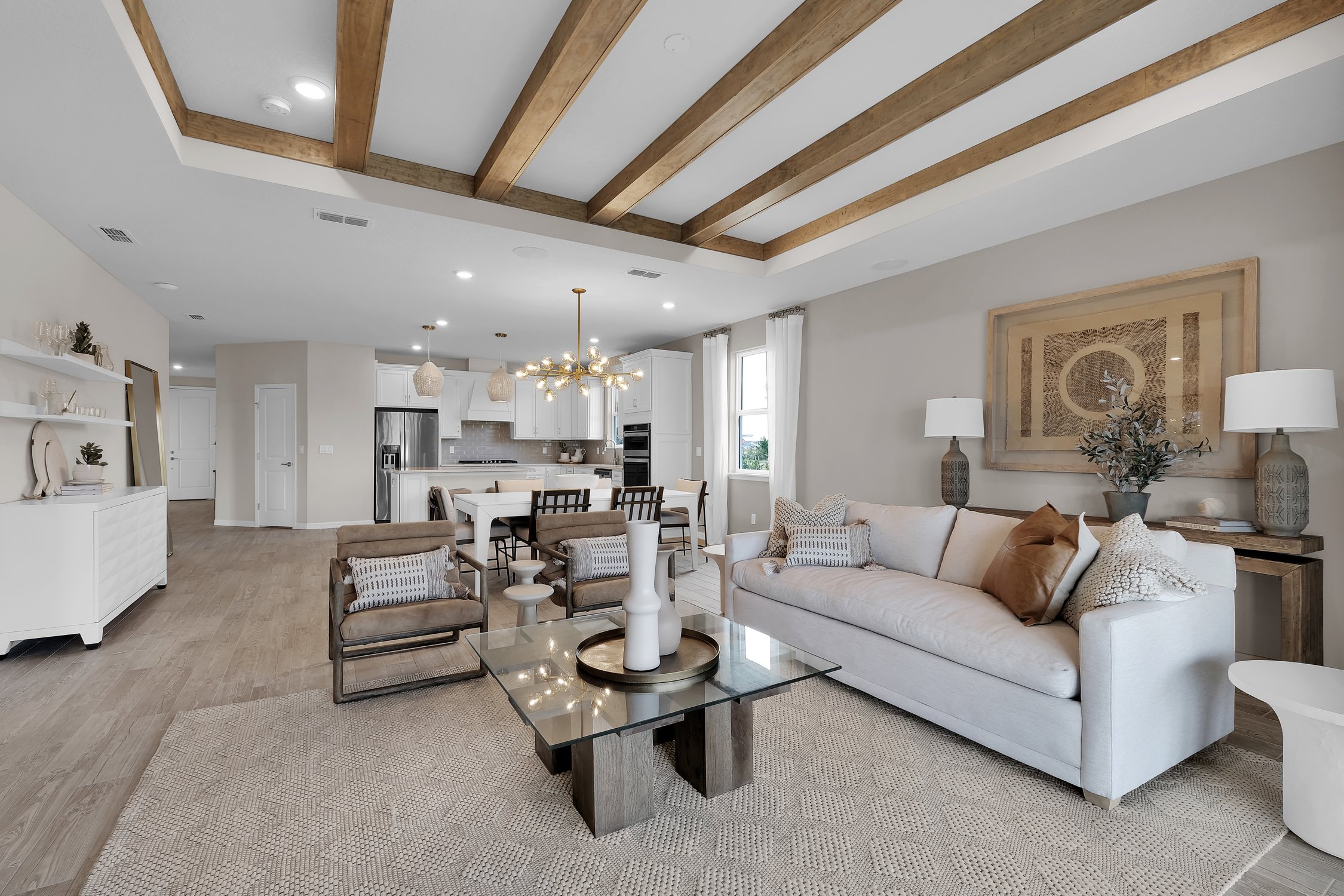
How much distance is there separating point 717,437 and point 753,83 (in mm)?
4565

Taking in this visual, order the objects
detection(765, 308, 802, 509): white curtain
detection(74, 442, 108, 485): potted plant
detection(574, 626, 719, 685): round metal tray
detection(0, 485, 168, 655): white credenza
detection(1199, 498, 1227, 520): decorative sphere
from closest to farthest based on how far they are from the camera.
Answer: detection(574, 626, 719, 685): round metal tray < detection(1199, 498, 1227, 520): decorative sphere < detection(0, 485, 168, 655): white credenza < detection(74, 442, 108, 485): potted plant < detection(765, 308, 802, 509): white curtain

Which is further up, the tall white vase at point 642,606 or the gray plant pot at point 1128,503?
the gray plant pot at point 1128,503

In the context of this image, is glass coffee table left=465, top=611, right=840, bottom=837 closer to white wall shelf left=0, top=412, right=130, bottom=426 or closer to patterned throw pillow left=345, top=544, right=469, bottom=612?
patterned throw pillow left=345, top=544, right=469, bottom=612

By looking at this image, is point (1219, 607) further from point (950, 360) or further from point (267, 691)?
point (267, 691)

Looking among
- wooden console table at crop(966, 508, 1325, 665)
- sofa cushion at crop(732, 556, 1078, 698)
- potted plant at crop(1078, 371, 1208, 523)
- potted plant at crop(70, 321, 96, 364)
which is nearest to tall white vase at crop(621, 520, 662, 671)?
sofa cushion at crop(732, 556, 1078, 698)

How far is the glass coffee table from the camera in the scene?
176cm

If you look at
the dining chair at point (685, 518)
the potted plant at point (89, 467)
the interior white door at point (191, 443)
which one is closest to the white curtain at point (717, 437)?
the dining chair at point (685, 518)

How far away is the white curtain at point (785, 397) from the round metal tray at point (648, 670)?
12.6 ft

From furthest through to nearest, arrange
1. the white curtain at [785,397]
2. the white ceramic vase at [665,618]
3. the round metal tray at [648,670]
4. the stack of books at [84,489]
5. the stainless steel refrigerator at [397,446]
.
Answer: the stainless steel refrigerator at [397,446] → the white curtain at [785,397] → the stack of books at [84,489] → the white ceramic vase at [665,618] → the round metal tray at [648,670]

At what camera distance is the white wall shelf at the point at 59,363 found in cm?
323

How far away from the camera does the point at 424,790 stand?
208 centimetres

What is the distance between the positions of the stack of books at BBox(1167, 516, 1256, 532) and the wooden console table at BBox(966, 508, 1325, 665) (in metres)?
0.03

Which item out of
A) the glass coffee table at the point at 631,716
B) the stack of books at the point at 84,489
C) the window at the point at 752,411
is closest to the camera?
the glass coffee table at the point at 631,716

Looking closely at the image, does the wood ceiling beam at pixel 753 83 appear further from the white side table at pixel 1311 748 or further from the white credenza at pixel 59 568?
the white credenza at pixel 59 568
